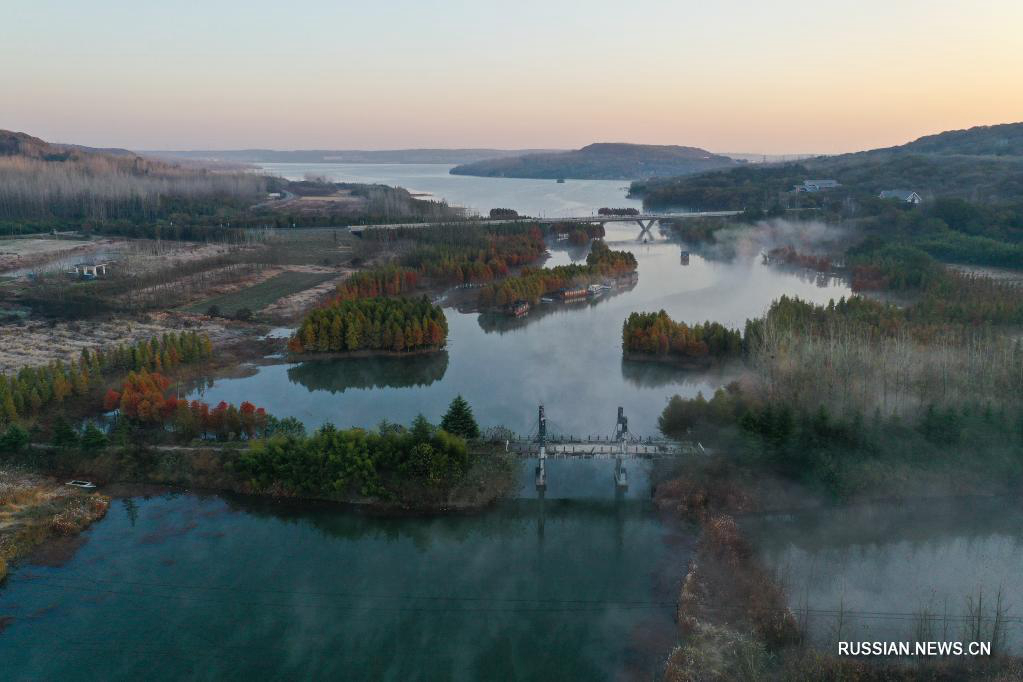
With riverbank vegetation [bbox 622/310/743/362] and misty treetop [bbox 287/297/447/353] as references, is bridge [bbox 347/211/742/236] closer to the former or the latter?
misty treetop [bbox 287/297/447/353]

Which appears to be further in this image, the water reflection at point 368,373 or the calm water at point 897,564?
the water reflection at point 368,373

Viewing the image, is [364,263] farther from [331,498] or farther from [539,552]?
[539,552]

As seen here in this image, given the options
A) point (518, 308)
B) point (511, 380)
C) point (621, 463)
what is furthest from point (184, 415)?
point (518, 308)

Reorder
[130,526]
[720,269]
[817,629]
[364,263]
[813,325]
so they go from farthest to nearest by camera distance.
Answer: [720,269]
[364,263]
[813,325]
[130,526]
[817,629]

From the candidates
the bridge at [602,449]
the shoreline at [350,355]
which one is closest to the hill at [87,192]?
the shoreline at [350,355]

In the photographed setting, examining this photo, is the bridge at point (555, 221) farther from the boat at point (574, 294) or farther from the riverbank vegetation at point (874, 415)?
the riverbank vegetation at point (874, 415)

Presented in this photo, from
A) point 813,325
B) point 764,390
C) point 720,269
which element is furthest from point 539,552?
point 720,269

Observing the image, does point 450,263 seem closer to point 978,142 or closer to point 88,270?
point 88,270
